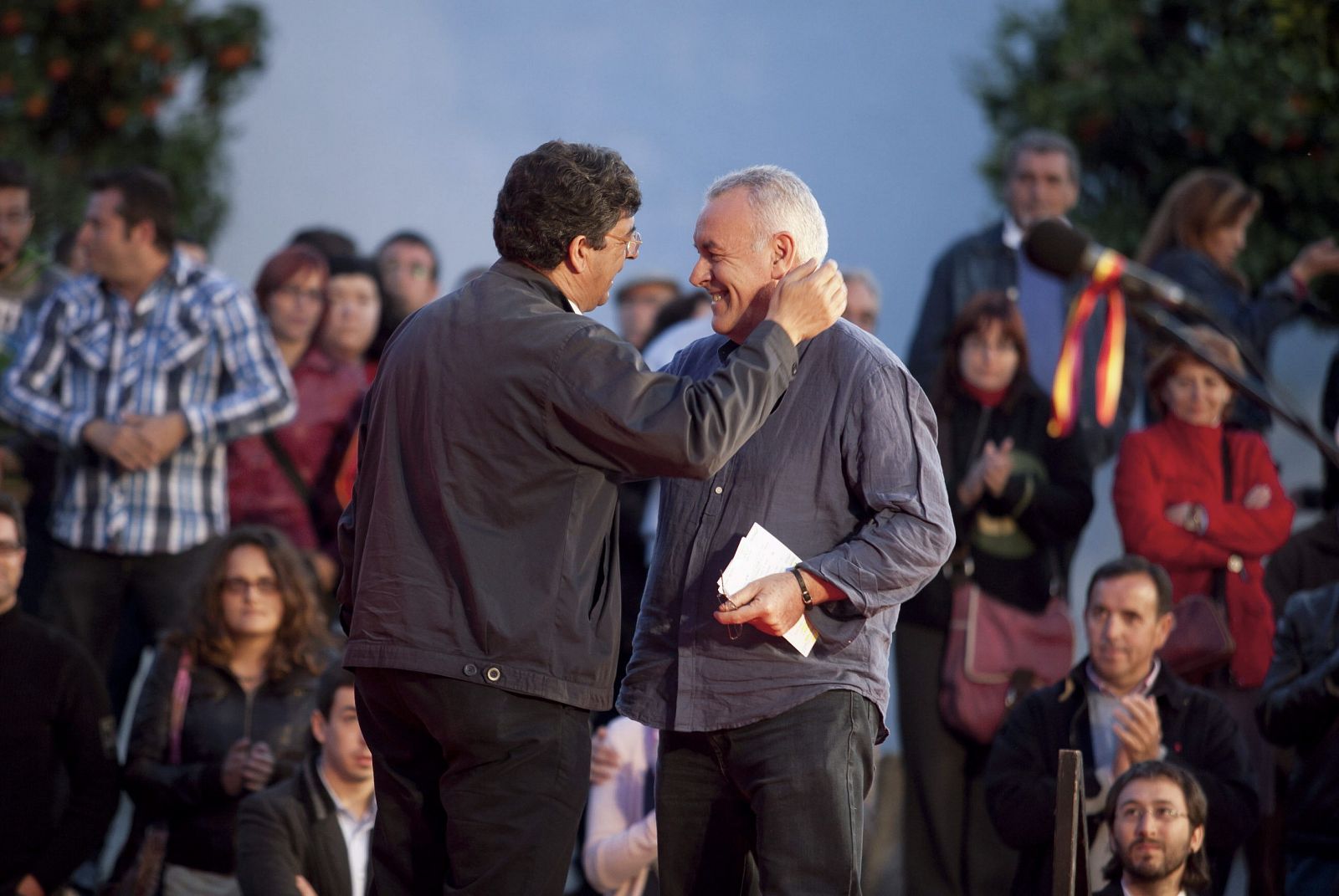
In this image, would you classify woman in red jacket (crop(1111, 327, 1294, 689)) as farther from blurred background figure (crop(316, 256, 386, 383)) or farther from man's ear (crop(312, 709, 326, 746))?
blurred background figure (crop(316, 256, 386, 383))

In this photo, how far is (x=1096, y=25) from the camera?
8844mm

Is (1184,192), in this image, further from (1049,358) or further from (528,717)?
(528,717)

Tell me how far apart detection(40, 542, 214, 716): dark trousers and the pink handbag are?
248 centimetres

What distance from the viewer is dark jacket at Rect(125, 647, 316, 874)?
546 cm

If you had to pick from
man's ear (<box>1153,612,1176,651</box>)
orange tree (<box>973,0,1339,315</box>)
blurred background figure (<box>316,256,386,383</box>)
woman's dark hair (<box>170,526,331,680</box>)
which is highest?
orange tree (<box>973,0,1339,315</box>)

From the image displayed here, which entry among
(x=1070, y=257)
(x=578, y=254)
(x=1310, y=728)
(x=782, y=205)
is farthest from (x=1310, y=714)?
(x=578, y=254)

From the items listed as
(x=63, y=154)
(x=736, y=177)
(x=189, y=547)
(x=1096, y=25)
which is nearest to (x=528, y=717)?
(x=736, y=177)

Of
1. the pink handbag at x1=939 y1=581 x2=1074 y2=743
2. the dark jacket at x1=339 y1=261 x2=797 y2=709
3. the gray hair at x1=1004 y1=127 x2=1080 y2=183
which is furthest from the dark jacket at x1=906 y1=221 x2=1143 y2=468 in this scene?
the dark jacket at x1=339 y1=261 x2=797 y2=709

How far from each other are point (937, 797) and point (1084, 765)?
0.73 metres

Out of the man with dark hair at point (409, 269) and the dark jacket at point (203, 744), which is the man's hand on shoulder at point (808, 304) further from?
the man with dark hair at point (409, 269)

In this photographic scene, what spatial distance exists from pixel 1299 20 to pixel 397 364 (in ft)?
12.0

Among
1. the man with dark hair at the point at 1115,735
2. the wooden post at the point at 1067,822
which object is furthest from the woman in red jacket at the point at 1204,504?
the wooden post at the point at 1067,822

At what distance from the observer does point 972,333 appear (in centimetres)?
608

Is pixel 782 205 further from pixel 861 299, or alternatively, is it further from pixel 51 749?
pixel 861 299
